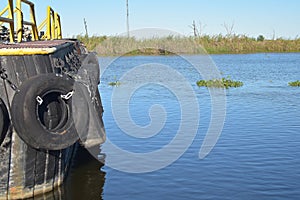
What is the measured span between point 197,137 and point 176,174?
8.69 feet

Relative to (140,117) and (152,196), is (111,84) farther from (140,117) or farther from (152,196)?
(152,196)

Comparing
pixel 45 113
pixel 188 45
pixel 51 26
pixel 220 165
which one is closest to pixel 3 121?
pixel 45 113

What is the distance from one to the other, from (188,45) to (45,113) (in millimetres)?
46035

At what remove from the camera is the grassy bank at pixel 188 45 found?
48.6 m

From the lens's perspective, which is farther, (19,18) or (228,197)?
(19,18)

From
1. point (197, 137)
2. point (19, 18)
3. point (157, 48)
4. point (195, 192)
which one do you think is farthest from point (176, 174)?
point (157, 48)

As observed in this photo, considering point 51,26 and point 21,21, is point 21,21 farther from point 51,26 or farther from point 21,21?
point 51,26

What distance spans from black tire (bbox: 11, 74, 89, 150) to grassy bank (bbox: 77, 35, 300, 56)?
4094cm

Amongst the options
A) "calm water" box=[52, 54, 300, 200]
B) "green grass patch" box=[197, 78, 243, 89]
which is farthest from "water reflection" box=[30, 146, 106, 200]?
"green grass patch" box=[197, 78, 243, 89]

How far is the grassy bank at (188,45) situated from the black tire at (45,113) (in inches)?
1612

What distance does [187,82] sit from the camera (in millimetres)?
22969

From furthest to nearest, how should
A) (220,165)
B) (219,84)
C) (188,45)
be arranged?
(188,45), (219,84), (220,165)

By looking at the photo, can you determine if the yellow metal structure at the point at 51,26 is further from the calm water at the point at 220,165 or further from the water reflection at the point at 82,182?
the water reflection at the point at 82,182

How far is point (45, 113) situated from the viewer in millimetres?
5758
